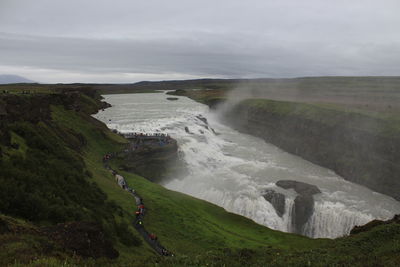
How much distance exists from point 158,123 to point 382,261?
64604 mm

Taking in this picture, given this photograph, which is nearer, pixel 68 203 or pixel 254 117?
pixel 68 203

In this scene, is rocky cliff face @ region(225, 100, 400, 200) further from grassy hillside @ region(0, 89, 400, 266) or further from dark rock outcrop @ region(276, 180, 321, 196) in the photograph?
grassy hillside @ region(0, 89, 400, 266)

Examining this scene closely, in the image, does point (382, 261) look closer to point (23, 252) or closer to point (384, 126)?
point (23, 252)

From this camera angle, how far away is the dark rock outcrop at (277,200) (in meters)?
35.8

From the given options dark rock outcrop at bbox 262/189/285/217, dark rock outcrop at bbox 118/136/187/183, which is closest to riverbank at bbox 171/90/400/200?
dark rock outcrop at bbox 262/189/285/217

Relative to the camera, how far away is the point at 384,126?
49.8 meters

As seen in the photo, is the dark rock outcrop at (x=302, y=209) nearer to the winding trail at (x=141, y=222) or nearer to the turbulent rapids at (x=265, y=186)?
the turbulent rapids at (x=265, y=186)

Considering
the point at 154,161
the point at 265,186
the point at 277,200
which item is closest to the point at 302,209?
the point at 277,200

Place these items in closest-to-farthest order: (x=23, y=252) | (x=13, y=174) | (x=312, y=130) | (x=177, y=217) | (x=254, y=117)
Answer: (x=23, y=252) < (x=13, y=174) < (x=177, y=217) < (x=312, y=130) < (x=254, y=117)

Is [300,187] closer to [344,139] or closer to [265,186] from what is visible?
[265,186]

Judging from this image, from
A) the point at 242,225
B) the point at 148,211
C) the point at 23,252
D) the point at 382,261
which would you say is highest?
the point at 23,252

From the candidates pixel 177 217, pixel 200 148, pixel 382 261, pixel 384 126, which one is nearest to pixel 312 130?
pixel 384 126

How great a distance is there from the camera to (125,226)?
1962 centimetres

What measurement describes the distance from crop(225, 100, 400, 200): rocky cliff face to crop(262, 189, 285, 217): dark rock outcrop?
53.2 feet
